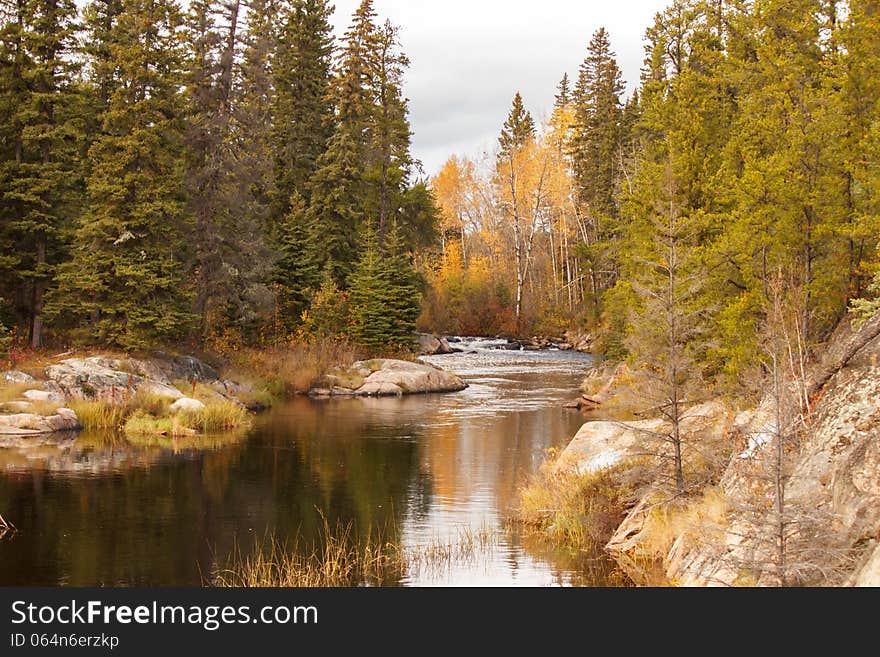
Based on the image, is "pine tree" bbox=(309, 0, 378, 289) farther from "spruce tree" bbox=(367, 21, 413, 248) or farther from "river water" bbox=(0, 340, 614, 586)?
"river water" bbox=(0, 340, 614, 586)

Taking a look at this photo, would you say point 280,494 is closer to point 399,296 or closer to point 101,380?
point 101,380

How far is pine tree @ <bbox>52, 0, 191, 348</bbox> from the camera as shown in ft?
102

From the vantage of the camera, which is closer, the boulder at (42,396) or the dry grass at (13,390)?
the dry grass at (13,390)

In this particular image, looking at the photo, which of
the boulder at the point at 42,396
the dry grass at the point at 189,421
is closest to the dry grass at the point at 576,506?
the dry grass at the point at 189,421

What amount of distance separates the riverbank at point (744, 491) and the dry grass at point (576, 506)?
2 cm

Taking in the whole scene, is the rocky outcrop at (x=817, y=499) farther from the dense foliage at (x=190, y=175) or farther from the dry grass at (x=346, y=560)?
the dense foliage at (x=190, y=175)

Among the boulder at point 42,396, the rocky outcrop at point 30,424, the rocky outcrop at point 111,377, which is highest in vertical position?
the rocky outcrop at point 111,377

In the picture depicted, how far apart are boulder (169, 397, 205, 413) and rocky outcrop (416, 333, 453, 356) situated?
80.2 ft

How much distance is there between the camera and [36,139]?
3152 cm

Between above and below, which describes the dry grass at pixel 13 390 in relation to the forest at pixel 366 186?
below

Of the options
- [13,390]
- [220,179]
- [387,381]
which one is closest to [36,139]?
[220,179]

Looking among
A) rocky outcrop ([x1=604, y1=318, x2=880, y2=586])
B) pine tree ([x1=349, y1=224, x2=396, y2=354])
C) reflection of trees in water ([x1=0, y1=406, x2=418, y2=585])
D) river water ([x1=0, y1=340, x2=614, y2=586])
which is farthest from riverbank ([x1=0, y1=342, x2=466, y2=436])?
rocky outcrop ([x1=604, y1=318, x2=880, y2=586])

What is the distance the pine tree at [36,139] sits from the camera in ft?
101

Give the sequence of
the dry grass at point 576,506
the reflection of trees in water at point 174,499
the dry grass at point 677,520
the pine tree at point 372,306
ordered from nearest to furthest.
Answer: the dry grass at point 677,520 < the reflection of trees in water at point 174,499 < the dry grass at point 576,506 < the pine tree at point 372,306
